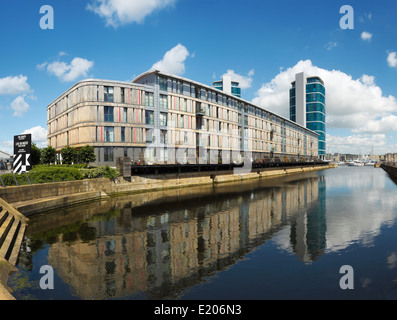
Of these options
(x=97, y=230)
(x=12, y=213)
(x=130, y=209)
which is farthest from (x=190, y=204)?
(x=12, y=213)

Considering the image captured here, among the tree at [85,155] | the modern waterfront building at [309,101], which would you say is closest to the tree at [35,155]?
the tree at [85,155]

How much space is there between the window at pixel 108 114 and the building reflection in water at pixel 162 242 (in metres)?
21.0

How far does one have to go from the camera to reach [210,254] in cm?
1219

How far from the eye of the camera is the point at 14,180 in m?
22.4

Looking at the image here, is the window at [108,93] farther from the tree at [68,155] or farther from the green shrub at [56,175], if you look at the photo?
the green shrub at [56,175]

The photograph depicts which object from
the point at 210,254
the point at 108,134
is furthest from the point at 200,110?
the point at 210,254

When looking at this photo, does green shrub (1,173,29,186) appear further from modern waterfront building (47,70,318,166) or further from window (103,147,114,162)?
window (103,147,114,162)

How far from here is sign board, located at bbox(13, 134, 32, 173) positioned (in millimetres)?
20688

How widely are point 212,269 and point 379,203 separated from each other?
2423cm

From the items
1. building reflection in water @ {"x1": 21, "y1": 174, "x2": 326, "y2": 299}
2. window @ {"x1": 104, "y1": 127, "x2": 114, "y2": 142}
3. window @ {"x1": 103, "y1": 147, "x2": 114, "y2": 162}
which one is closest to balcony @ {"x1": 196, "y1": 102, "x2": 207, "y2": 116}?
window @ {"x1": 104, "y1": 127, "x2": 114, "y2": 142}

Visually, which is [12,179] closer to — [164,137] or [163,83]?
[164,137]

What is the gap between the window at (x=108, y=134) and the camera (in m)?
41.9

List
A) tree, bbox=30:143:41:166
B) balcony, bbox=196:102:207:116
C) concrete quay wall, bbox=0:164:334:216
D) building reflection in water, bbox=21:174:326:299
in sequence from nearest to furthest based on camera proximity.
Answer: building reflection in water, bbox=21:174:326:299 < concrete quay wall, bbox=0:164:334:216 < tree, bbox=30:143:41:166 < balcony, bbox=196:102:207:116

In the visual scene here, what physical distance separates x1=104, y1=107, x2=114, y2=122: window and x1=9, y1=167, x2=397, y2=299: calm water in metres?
23.2
